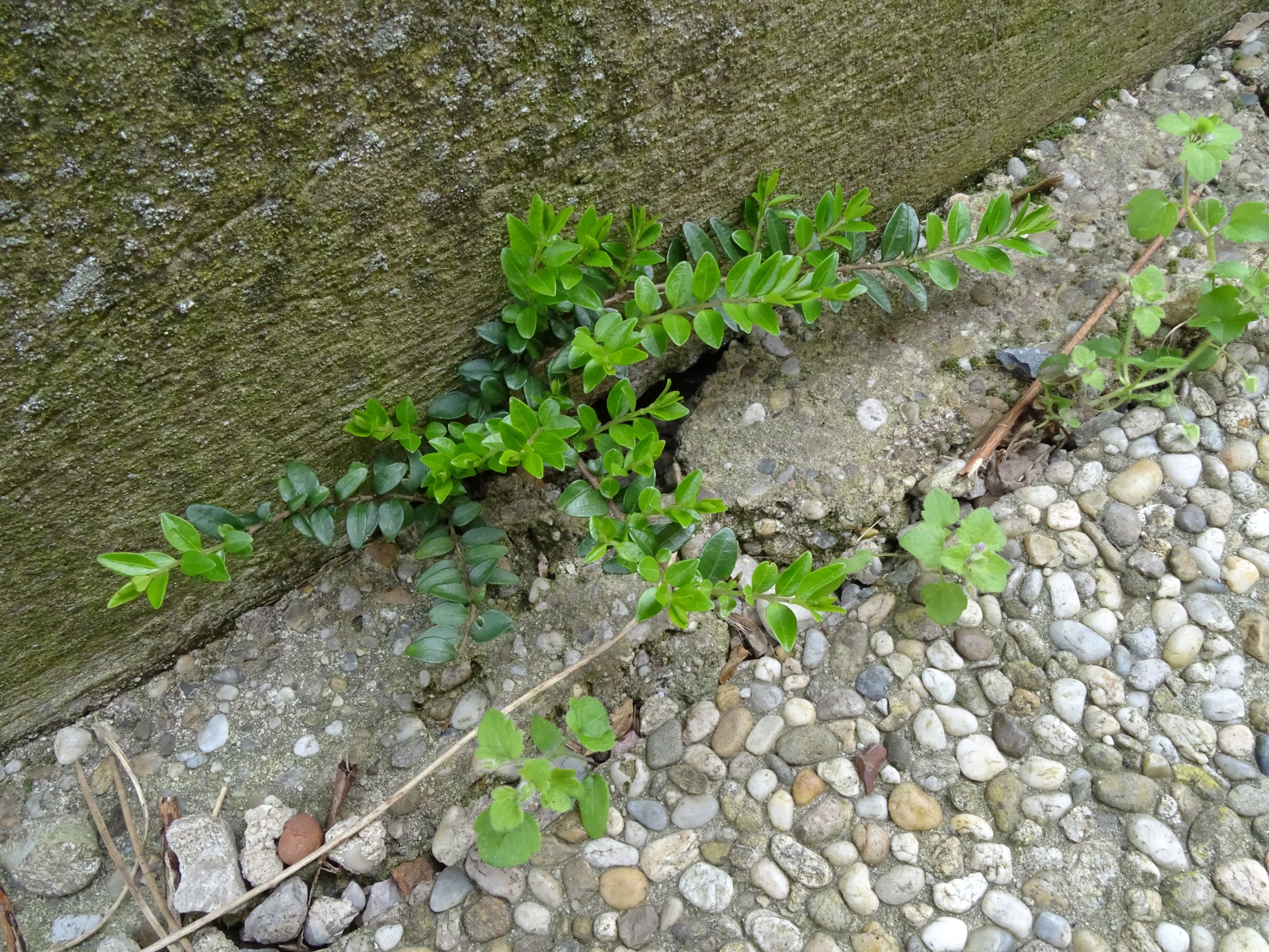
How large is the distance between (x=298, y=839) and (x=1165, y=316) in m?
1.95

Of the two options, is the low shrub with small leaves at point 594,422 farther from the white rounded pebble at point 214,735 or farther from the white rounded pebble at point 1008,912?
the white rounded pebble at point 1008,912

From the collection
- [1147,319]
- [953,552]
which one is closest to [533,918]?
[953,552]

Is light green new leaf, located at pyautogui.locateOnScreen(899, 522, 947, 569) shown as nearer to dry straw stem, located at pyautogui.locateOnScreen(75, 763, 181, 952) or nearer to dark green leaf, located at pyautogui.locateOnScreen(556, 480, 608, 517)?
dark green leaf, located at pyautogui.locateOnScreen(556, 480, 608, 517)

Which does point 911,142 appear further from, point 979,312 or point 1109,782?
point 1109,782

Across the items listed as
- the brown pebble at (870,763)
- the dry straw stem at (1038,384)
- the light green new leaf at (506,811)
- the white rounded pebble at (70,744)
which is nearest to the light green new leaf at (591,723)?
A: the light green new leaf at (506,811)

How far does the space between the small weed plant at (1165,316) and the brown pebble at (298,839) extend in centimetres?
160

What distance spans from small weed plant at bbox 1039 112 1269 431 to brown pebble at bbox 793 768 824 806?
857 millimetres

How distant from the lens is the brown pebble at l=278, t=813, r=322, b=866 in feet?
5.00

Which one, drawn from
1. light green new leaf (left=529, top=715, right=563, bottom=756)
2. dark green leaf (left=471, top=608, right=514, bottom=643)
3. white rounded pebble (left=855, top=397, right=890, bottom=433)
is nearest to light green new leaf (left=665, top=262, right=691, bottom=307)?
white rounded pebble (left=855, top=397, right=890, bottom=433)

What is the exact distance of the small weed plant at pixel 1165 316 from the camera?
1634mm

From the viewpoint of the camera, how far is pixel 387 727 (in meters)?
1.64

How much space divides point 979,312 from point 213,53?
1.51 meters

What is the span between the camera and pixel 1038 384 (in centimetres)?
178

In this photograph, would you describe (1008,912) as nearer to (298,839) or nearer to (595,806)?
(595,806)
